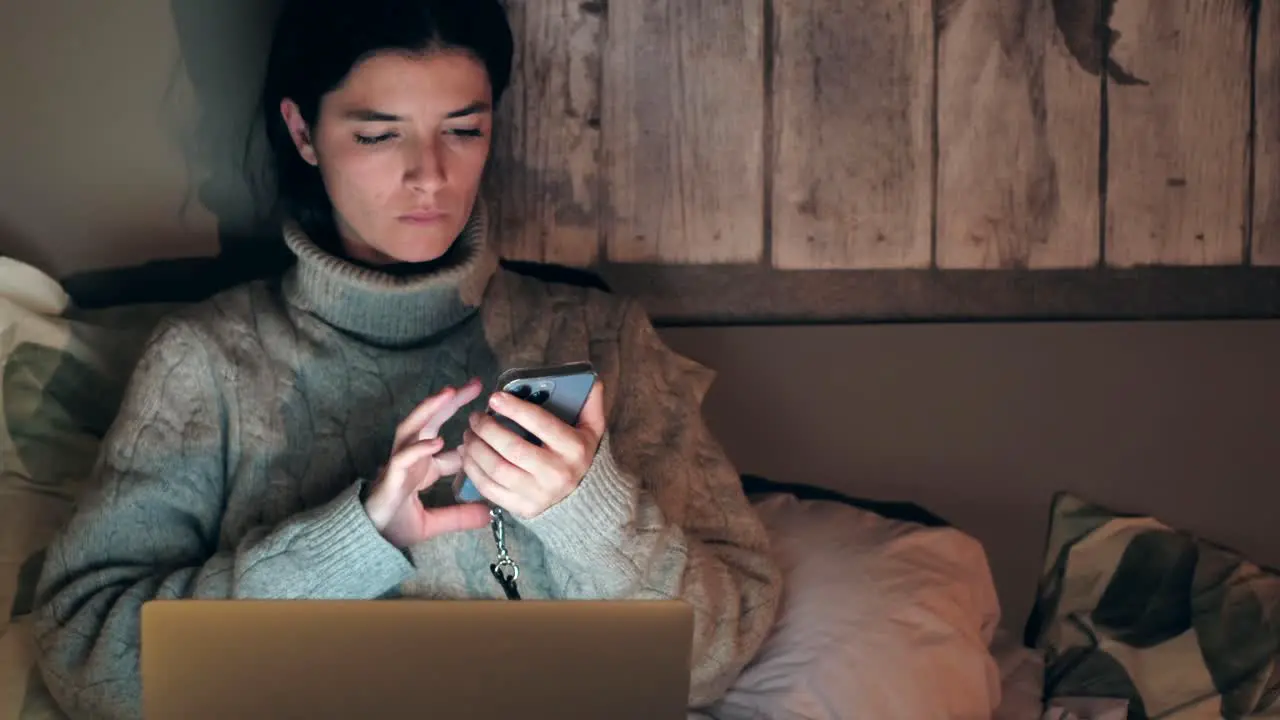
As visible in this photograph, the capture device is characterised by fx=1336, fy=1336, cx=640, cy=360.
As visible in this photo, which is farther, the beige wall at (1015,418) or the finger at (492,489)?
the beige wall at (1015,418)

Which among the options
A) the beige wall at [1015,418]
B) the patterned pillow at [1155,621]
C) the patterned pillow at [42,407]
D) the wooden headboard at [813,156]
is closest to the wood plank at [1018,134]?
the wooden headboard at [813,156]

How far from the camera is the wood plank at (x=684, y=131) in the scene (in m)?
1.63

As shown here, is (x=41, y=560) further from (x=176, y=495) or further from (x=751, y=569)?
(x=751, y=569)

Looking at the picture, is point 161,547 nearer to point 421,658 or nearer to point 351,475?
point 351,475

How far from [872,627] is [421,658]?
2.32 ft

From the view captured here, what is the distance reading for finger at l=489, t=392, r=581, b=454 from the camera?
3.59 feet

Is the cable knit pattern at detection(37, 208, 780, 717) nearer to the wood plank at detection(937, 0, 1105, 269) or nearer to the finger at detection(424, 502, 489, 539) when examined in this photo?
the finger at detection(424, 502, 489, 539)

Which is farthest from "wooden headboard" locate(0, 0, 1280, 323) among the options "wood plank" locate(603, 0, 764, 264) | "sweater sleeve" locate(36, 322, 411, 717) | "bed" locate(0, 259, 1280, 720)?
Answer: "sweater sleeve" locate(36, 322, 411, 717)

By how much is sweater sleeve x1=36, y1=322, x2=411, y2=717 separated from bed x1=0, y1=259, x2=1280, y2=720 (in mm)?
80

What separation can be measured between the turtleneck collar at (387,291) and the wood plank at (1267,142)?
0.98 meters

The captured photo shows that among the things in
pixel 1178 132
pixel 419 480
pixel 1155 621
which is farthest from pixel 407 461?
pixel 1178 132

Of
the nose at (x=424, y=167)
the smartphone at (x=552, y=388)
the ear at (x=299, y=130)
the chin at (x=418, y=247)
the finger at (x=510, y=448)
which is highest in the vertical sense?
the ear at (x=299, y=130)

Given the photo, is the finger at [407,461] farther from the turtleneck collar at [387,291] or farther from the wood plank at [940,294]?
the wood plank at [940,294]

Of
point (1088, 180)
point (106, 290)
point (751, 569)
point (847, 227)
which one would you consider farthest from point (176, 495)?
point (1088, 180)
